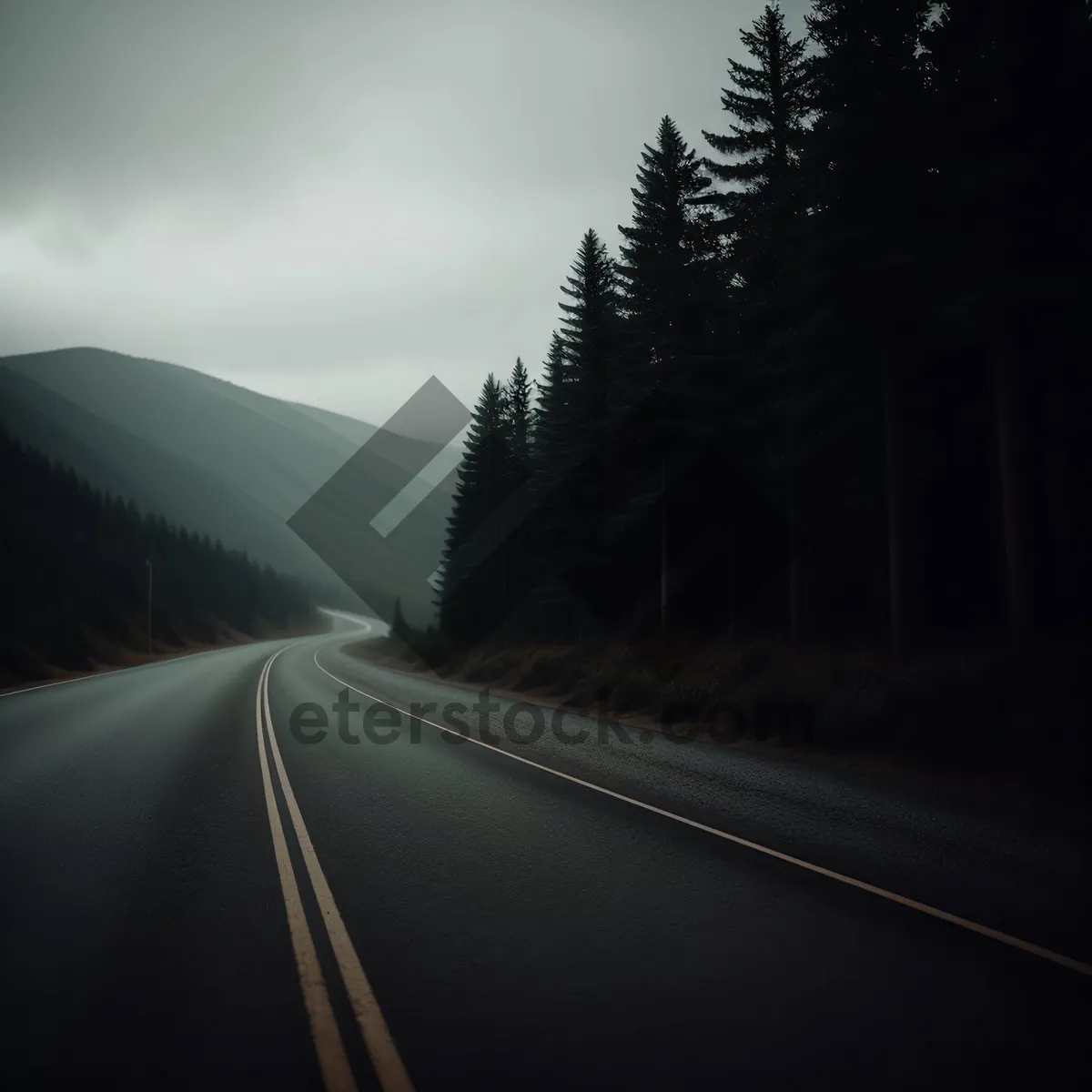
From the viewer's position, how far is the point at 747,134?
80.1 ft

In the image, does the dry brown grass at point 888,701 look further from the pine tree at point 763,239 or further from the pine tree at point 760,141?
the pine tree at point 760,141

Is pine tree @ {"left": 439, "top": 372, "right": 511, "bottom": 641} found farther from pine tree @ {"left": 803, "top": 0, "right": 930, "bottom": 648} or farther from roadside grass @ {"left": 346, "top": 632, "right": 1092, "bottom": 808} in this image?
pine tree @ {"left": 803, "top": 0, "right": 930, "bottom": 648}

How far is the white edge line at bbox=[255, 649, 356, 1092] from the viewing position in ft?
10.5

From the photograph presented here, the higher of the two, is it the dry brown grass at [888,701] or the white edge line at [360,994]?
the dry brown grass at [888,701]

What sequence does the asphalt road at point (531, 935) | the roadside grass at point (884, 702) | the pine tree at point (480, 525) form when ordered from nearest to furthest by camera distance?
the asphalt road at point (531, 935), the roadside grass at point (884, 702), the pine tree at point (480, 525)

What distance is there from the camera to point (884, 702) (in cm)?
1170

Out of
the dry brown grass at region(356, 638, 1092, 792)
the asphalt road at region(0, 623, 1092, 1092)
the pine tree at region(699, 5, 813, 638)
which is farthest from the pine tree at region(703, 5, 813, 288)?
the asphalt road at region(0, 623, 1092, 1092)

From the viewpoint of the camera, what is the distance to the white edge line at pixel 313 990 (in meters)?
3.21

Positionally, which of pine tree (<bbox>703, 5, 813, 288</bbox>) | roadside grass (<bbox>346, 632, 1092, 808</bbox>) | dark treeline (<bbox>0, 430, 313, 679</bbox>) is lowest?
roadside grass (<bbox>346, 632, 1092, 808</bbox>)

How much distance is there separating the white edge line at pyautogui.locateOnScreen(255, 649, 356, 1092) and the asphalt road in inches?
0.8

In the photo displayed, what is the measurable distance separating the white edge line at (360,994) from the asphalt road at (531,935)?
0.02m

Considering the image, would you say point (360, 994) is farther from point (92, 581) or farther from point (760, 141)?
point (92, 581)

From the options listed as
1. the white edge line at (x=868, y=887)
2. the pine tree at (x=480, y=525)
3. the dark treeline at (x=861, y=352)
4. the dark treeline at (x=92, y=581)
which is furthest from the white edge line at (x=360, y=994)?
the pine tree at (x=480, y=525)

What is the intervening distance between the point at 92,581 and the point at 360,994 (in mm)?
68584
